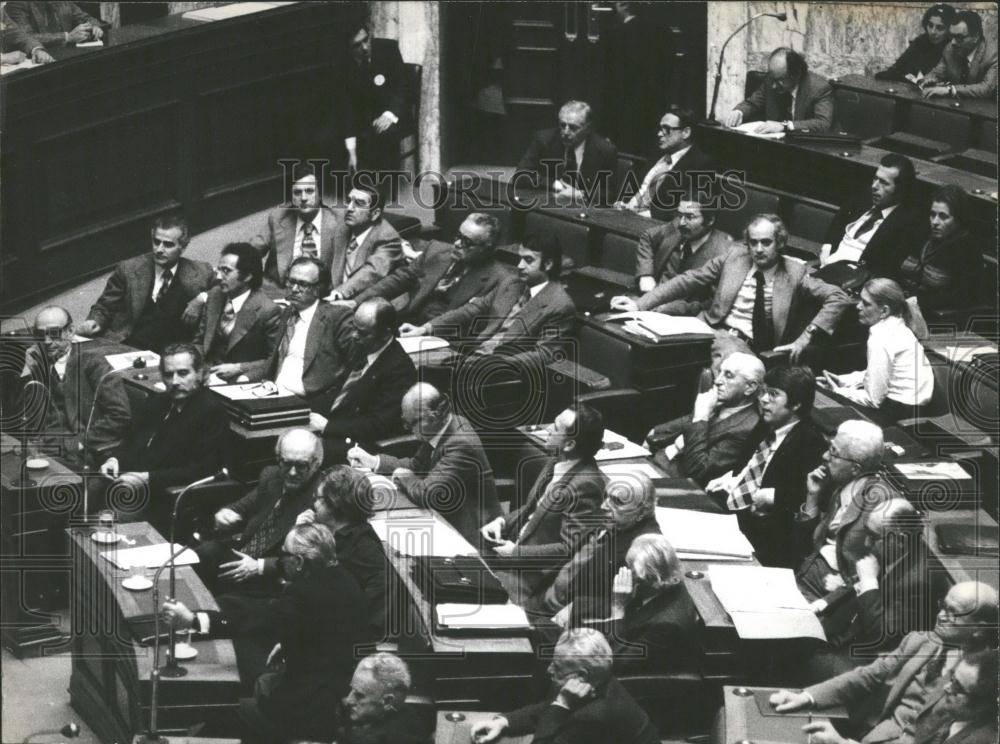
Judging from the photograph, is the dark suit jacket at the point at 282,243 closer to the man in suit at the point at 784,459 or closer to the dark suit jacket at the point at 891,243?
the dark suit jacket at the point at 891,243

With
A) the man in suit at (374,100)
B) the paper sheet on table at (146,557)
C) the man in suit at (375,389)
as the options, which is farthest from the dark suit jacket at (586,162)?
the paper sheet on table at (146,557)

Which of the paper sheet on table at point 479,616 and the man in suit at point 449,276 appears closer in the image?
the paper sheet on table at point 479,616

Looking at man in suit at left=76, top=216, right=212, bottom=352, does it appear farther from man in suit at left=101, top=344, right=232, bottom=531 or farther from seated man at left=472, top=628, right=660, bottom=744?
seated man at left=472, top=628, right=660, bottom=744

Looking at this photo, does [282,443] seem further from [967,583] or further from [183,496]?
[967,583]

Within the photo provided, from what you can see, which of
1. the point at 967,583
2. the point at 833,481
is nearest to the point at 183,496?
the point at 833,481

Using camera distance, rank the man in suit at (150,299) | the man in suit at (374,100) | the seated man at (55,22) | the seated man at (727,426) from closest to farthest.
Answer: the seated man at (727,426) < the man in suit at (150,299) < the seated man at (55,22) < the man in suit at (374,100)

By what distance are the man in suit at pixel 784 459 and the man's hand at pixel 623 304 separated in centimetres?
141

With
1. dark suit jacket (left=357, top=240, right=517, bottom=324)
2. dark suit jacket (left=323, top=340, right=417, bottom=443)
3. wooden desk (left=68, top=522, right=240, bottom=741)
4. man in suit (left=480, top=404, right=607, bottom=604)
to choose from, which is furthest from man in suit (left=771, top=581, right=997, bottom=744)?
dark suit jacket (left=357, top=240, right=517, bottom=324)

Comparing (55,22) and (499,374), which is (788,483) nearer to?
(499,374)

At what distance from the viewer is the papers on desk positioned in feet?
19.2

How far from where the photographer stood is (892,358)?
22.8ft

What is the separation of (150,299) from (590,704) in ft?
10.8

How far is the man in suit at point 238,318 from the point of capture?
305 inches

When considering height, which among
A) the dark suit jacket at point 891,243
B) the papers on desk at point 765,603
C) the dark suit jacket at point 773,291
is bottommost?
the papers on desk at point 765,603
